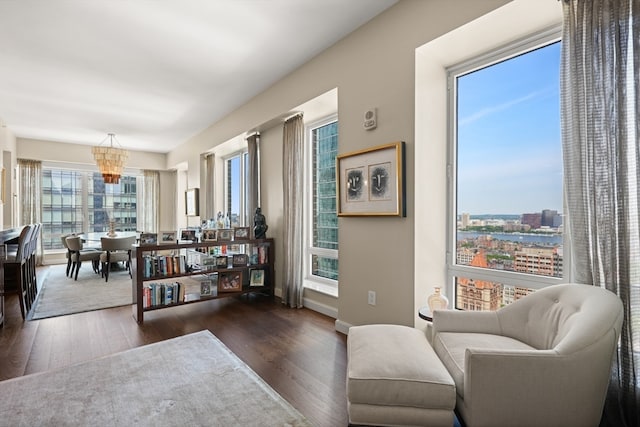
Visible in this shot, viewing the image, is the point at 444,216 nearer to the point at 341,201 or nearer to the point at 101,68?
the point at 341,201

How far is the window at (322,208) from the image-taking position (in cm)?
394

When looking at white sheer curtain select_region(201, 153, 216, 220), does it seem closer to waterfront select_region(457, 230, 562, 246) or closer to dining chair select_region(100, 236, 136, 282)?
dining chair select_region(100, 236, 136, 282)

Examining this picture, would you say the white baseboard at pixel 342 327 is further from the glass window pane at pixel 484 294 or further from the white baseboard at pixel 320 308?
the glass window pane at pixel 484 294

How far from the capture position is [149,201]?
830cm

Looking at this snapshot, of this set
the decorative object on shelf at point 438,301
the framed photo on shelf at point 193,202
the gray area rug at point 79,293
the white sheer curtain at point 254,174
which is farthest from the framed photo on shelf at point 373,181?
the framed photo on shelf at point 193,202

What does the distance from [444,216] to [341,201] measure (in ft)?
3.16

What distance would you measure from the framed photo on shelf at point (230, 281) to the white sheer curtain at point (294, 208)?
615 millimetres

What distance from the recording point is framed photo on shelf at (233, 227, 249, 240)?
167 inches

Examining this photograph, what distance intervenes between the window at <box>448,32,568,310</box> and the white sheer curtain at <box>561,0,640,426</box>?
0.44m

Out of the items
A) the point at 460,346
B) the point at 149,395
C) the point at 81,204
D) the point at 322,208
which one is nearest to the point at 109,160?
the point at 81,204

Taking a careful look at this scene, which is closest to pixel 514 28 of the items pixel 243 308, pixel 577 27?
pixel 577 27

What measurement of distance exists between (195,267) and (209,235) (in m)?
0.43

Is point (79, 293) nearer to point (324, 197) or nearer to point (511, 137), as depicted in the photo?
point (324, 197)

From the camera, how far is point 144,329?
3.26 meters
